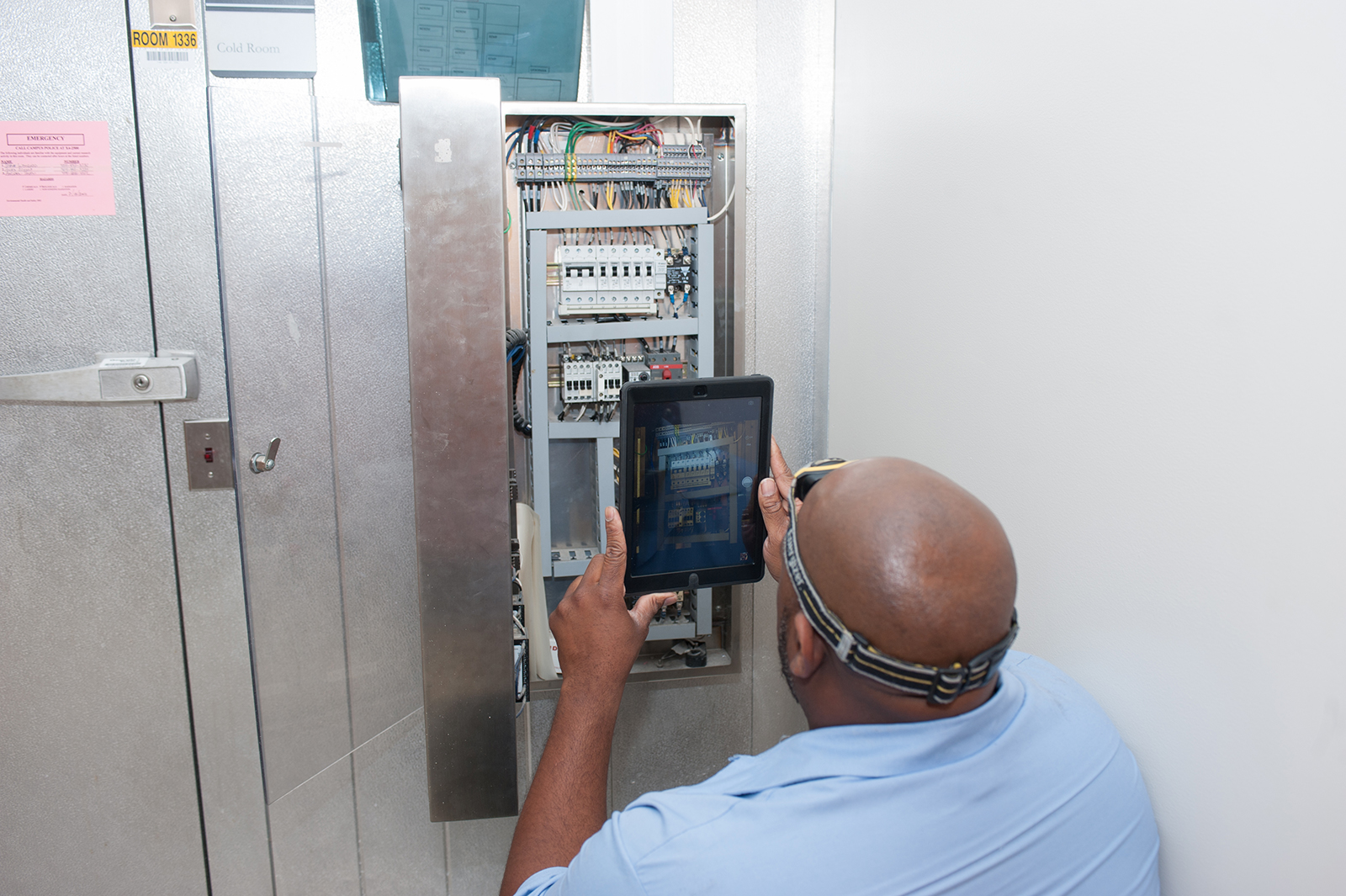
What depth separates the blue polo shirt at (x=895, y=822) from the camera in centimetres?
63

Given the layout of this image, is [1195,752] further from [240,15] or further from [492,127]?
[240,15]

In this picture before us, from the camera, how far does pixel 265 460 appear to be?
1314 mm

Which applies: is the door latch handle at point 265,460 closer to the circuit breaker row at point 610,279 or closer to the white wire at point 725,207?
the circuit breaker row at point 610,279

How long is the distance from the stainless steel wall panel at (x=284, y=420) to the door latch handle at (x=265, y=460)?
0.01 m

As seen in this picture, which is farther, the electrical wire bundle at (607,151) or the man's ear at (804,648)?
the electrical wire bundle at (607,151)

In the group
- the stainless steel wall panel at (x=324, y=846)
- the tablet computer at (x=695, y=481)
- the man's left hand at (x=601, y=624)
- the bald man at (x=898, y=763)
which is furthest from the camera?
the stainless steel wall panel at (x=324, y=846)

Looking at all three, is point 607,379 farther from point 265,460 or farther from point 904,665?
point 904,665

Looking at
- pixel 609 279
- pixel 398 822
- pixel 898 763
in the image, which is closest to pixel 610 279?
pixel 609 279

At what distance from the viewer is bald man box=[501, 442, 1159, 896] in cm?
62

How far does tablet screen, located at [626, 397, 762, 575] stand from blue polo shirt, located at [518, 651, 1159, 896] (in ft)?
1.57

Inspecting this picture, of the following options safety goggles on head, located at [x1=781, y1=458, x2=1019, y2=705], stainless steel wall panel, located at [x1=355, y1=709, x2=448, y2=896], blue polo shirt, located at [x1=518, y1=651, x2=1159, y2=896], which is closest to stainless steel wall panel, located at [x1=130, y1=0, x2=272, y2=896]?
stainless steel wall panel, located at [x1=355, y1=709, x2=448, y2=896]

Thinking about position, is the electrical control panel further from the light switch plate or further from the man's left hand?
the light switch plate

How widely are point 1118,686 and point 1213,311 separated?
1.26 feet

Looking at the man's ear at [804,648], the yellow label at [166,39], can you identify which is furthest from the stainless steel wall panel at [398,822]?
the yellow label at [166,39]
